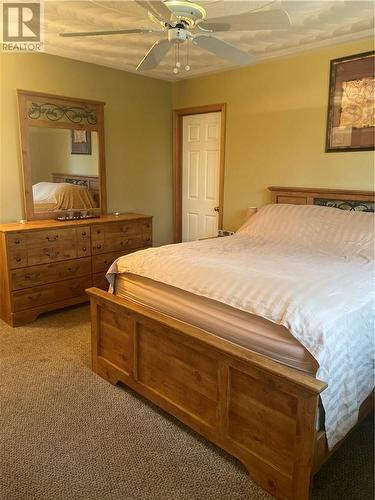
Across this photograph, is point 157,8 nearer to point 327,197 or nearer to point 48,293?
point 327,197

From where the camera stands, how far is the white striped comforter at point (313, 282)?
1555 mm

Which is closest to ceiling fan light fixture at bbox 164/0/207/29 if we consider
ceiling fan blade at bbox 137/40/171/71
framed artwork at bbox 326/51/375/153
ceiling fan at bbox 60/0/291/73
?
ceiling fan at bbox 60/0/291/73

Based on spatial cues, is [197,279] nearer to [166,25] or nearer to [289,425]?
[289,425]

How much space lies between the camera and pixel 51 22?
Result: 298cm

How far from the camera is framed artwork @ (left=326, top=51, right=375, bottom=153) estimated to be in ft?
10.5

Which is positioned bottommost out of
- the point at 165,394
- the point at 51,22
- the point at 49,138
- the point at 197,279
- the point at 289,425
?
the point at 165,394

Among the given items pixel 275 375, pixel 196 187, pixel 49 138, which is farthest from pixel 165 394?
pixel 196 187

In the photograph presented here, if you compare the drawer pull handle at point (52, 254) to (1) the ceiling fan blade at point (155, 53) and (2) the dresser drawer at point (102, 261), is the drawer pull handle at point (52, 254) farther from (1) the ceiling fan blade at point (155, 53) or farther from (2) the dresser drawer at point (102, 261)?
(1) the ceiling fan blade at point (155, 53)

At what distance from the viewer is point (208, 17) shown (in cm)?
279

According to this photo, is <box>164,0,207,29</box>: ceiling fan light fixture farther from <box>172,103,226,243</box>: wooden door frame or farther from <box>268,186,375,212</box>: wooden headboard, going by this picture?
<box>172,103,226,243</box>: wooden door frame

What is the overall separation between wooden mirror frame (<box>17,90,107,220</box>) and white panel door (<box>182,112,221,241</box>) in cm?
122

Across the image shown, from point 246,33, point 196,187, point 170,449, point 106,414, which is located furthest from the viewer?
point 196,187

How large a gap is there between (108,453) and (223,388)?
681 mm

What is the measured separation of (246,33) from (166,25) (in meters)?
1.40
